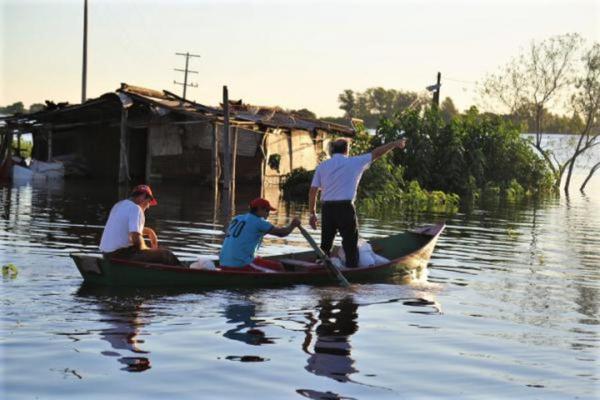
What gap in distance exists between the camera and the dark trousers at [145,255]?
39.3 ft

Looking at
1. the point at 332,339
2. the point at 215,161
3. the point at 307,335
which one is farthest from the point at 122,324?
the point at 215,161

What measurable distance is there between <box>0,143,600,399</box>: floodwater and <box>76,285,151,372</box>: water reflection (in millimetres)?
21

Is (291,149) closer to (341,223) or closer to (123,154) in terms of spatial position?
(123,154)

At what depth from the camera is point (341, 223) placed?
13.1 meters

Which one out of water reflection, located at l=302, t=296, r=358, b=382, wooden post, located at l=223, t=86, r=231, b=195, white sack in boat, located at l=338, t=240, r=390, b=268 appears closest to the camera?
water reflection, located at l=302, t=296, r=358, b=382

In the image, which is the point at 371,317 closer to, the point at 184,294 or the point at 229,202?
the point at 184,294

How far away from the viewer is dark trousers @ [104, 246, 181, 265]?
39.3ft

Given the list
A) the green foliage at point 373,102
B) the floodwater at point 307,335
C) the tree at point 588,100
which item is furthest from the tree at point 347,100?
the floodwater at point 307,335

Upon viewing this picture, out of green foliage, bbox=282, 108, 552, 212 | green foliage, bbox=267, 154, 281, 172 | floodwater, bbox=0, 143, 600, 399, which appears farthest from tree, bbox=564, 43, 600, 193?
floodwater, bbox=0, 143, 600, 399

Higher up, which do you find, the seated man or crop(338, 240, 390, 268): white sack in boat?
the seated man

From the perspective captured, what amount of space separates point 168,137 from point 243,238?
81.2 ft

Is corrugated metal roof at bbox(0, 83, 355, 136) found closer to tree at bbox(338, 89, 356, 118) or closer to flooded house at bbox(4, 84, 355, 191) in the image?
flooded house at bbox(4, 84, 355, 191)

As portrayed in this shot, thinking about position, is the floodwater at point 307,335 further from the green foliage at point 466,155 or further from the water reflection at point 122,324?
the green foliage at point 466,155

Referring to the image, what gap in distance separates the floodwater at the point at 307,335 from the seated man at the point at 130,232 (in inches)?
21.5
